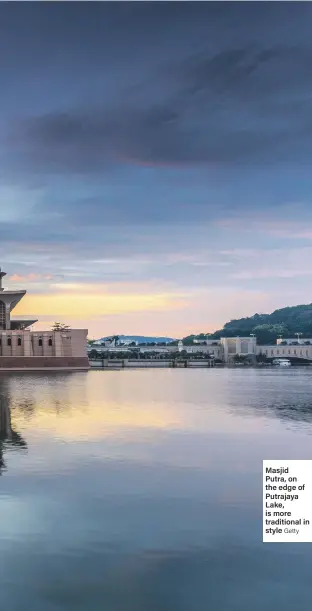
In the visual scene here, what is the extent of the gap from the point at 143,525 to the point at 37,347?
103482mm

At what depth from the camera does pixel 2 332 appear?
114 m

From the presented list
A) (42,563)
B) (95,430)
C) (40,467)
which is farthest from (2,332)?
(42,563)

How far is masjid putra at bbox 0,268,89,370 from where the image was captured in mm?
112625

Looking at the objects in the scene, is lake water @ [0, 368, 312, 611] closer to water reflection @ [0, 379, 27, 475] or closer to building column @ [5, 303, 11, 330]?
water reflection @ [0, 379, 27, 475]

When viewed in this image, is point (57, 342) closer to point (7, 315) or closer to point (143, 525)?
point (7, 315)

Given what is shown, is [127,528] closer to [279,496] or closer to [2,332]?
[279,496]

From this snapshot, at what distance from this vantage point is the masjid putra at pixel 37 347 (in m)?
113

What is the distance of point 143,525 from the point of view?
43.4 feet

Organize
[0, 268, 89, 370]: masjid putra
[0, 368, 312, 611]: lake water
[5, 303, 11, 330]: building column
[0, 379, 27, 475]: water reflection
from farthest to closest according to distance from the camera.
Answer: [5, 303, 11, 330]: building column < [0, 268, 89, 370]: masjid putra < [0, 379, 27, 475]: water reflection < [0, 368, 312, 611]: lake water

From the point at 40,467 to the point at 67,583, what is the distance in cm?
910
